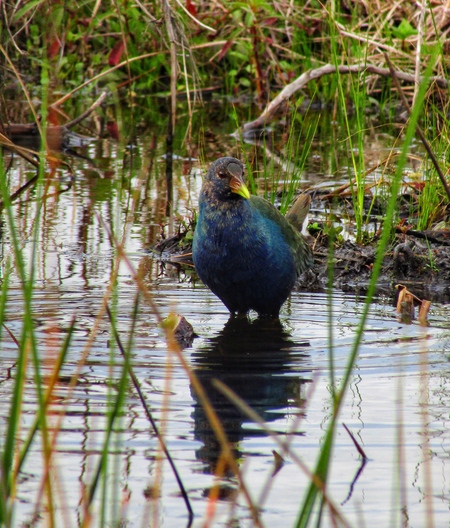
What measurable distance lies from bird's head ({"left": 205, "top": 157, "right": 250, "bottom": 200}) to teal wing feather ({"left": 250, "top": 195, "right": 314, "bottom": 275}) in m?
0.19

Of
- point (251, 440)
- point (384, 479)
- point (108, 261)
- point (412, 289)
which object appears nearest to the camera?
point (384, 479)

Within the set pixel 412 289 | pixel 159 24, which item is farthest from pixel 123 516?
pixel 159 24

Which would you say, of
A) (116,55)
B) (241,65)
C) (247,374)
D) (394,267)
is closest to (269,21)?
(241,65)

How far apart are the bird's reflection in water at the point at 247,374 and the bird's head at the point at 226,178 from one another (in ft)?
2.08

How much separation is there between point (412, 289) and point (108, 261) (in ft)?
5.61

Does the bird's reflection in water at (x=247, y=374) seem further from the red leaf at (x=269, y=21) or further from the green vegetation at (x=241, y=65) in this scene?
the red leaf at (x=269, y=21)

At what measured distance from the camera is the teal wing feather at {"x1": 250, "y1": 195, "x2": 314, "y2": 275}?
4.55 meters

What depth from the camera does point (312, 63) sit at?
34.3ft

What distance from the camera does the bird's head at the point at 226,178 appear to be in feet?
14.2

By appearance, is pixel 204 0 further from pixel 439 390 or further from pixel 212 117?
pixel 439 390

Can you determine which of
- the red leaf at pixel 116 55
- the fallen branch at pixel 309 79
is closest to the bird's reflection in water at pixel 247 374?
the fallen branch at pixel 309 79

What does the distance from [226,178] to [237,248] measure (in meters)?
0.34

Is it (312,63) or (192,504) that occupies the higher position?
(312,63)

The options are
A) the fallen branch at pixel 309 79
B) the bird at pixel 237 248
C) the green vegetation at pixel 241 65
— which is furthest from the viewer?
the green vegetation at pixel 241 65
